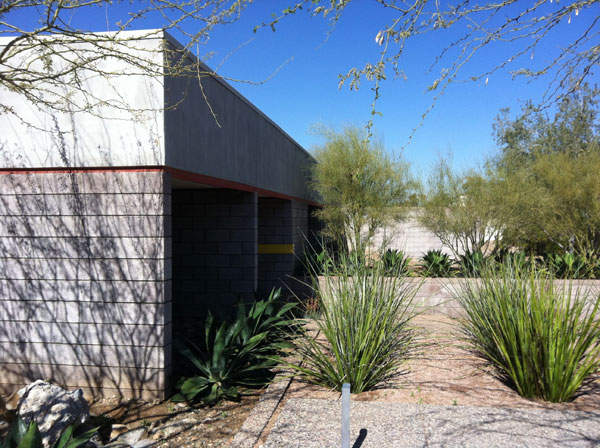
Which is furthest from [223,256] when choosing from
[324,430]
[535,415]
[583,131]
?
[583,131]

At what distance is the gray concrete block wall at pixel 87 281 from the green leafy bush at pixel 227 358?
1.37ft

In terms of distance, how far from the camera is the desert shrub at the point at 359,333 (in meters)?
5.37

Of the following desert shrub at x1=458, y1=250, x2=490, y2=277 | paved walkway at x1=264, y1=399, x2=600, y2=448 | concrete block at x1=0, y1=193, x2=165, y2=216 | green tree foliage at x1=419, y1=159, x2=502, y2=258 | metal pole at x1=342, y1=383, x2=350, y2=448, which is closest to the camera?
metal pole at x1=342, y1=383, x2=350, y2=448

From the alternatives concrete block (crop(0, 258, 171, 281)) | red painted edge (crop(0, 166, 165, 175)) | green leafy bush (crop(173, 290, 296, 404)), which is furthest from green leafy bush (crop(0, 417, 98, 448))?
red painted edge (crop(0, 166, 165, 175))

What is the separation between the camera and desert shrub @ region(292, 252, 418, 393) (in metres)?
5.37

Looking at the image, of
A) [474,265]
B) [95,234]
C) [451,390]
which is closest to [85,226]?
[95,234]

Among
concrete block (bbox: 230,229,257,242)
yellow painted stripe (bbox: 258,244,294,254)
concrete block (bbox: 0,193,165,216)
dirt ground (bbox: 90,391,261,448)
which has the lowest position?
dirt ground (bbox: 90,391,261,448)

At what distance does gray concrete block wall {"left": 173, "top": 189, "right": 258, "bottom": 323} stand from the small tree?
6.18 metres

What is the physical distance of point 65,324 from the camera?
6117 mm

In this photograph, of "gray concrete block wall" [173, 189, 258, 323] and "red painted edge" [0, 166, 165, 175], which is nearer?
"red painted edge" [0, 166, 165, 175]

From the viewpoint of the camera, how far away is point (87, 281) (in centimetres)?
608

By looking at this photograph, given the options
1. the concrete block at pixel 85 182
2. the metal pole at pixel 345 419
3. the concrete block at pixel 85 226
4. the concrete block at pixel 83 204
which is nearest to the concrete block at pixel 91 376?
the concrete block at pixel 85 226

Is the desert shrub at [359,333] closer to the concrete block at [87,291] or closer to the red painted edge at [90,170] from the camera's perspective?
the concrete block at [87,291]

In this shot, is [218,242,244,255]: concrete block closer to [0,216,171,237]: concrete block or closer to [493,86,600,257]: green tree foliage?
[0,216,171,237]: concrete block
